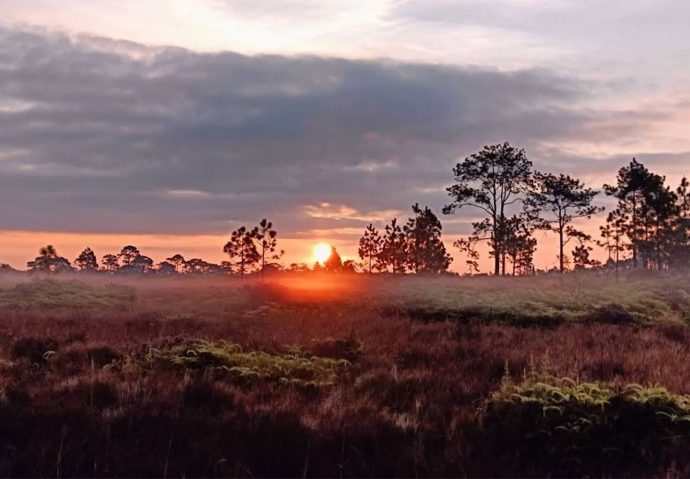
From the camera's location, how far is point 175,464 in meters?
5.27

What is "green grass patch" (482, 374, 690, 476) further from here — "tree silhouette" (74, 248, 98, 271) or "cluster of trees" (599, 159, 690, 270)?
"tree silhouette" (74, 248, 98, 271)

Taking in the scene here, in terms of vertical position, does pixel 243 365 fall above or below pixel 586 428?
above

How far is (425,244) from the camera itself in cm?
7381

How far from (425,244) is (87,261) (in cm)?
8050

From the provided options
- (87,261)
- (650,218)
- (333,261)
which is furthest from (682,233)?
(87,261)

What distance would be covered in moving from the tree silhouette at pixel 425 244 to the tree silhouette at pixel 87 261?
72.5 meters

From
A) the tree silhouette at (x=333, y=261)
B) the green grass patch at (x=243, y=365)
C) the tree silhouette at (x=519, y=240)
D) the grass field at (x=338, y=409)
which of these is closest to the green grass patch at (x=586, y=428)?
the grass field at (x=338, y=409)

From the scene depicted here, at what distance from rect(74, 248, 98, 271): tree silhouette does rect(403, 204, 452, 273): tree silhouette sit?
238 feet

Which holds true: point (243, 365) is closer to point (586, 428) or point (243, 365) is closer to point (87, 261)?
point (586, 428)

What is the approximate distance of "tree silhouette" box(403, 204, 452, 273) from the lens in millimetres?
71000

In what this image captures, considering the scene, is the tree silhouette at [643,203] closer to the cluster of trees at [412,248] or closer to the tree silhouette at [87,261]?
the cluster of trees at [412,248]

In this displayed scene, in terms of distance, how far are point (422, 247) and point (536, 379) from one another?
215 feet

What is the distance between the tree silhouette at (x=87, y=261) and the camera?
117 m

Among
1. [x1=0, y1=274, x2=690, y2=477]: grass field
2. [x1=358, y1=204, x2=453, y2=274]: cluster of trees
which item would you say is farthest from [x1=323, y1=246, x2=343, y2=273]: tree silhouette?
[x1=0, y1=274, x2=690, y2=477]: grass field
